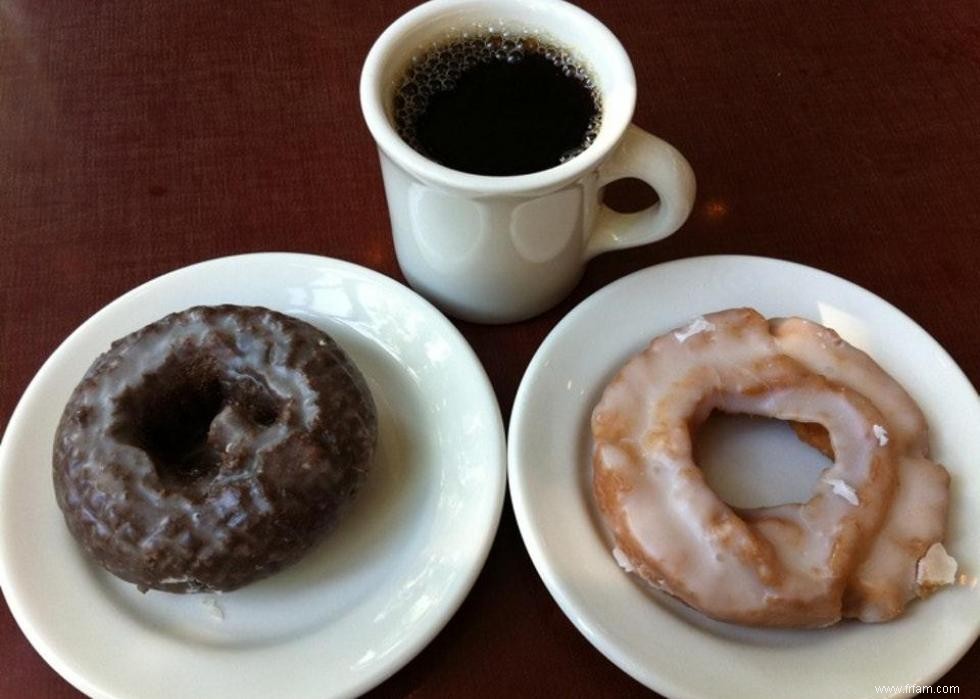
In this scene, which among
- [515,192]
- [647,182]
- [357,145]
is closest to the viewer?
[515,192]

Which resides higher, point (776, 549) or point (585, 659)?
point (776, 549)

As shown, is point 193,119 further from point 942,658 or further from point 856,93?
point 942,658

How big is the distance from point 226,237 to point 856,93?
3.04 feet

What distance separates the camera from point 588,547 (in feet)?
2.94

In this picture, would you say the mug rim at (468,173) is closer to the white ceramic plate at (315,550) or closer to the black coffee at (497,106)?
the black coffee at (497,106)

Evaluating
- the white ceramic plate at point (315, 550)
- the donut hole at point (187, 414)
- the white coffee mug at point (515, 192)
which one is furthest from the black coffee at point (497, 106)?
the donut hole at point (187, 414)

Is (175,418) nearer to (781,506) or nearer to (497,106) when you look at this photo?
(497,106)

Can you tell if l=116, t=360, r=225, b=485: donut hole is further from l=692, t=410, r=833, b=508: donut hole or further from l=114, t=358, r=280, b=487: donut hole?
l=692, t=410, r=833, b=508: donut hole

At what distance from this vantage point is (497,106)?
1.02 m

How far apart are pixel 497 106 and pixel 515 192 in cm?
18

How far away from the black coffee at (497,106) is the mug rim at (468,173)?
32 millimetres

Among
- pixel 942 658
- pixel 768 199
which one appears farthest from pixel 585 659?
pixel 768 199

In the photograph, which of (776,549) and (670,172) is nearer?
(776,549)

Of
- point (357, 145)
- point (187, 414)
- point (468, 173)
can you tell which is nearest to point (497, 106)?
point (468, 173)
